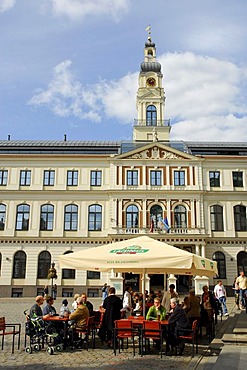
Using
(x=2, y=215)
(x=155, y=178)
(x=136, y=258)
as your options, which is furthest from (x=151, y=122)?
(x=136, y=258)

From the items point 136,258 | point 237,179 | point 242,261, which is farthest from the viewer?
point 237,179

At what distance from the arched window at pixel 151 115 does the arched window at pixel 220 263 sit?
59.0 feet

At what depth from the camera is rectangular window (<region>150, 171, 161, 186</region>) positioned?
3838cm

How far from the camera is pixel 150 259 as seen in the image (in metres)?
11.0

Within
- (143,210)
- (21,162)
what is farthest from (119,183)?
(21,162)

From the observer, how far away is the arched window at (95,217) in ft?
125

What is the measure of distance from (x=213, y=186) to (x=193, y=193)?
8.32 feet

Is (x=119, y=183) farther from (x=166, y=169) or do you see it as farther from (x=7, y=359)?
(x=7, y=359)

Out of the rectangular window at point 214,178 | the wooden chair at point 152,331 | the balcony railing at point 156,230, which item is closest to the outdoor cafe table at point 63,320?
the wooden chair at point 152,331

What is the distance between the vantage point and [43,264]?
1459 inches

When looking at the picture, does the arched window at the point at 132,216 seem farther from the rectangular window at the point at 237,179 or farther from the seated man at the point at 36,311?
the seated man at the point at 36,311

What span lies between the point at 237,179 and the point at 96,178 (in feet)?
47.7

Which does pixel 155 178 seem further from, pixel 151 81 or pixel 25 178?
pixel 151 81

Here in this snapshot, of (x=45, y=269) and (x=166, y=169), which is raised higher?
(x=166, y=169)
